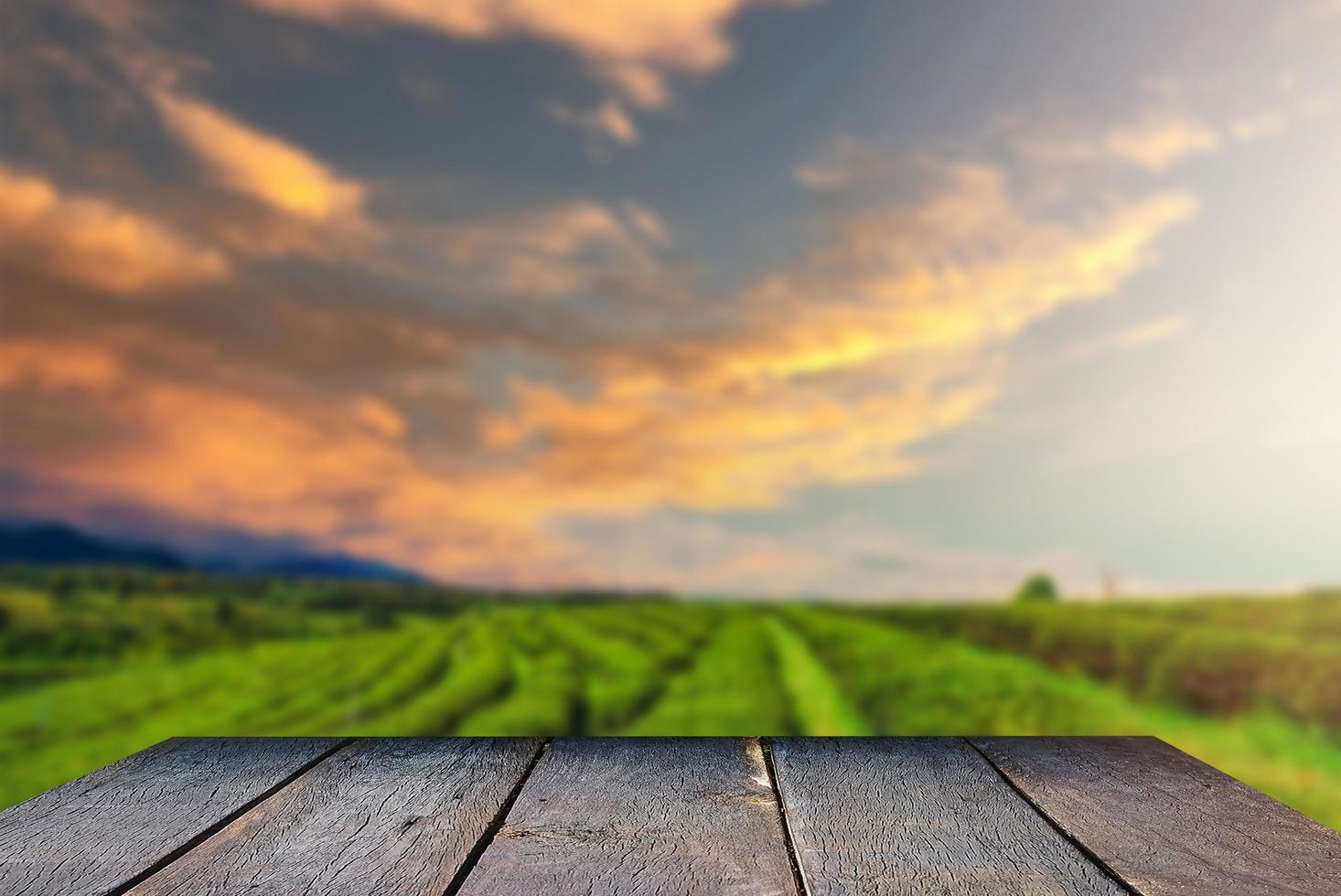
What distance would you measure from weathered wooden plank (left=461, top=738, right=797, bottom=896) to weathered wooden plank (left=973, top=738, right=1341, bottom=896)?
37 cm

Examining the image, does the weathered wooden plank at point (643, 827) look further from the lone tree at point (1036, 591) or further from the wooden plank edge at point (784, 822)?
the lone tree at point (1036, 591)

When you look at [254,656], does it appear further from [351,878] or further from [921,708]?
[351,878]

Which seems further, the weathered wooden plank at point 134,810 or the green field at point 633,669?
the green field at point 633,669

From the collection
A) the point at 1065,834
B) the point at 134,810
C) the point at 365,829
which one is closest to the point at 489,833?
the point at 365,829

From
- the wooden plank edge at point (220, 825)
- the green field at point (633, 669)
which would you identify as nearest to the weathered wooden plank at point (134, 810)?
the wooden plank edge at point (220, 825)

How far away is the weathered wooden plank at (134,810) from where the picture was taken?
1.02 metres

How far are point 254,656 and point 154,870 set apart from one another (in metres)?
18.8

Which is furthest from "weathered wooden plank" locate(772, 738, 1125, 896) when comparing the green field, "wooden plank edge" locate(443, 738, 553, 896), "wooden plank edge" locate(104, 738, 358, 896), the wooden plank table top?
the green field

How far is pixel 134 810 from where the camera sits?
1208 mm

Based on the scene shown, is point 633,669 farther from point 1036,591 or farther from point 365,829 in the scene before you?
point 365,829

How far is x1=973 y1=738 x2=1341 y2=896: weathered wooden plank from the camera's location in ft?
3.27

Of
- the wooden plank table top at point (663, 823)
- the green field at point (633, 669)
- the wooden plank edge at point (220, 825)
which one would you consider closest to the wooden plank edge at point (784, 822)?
the wooden plank table top at point (663, 823)

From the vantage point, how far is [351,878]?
99 cm

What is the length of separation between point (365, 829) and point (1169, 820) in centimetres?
99
